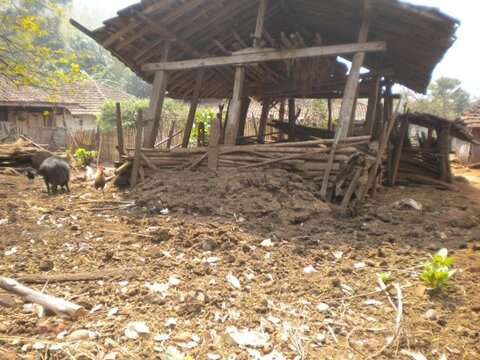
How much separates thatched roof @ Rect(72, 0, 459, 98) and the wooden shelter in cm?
2

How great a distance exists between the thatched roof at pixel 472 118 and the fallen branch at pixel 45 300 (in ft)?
72.2

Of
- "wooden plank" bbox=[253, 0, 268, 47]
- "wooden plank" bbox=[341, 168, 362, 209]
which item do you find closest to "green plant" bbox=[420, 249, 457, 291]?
"wooden plank" bbox=[341, 168, 362, 209]

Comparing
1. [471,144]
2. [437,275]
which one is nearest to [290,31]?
[437,275]

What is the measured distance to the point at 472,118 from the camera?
68.9 ft

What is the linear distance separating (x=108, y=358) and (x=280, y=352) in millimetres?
1148

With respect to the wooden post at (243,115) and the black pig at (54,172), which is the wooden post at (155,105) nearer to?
the black pig at (54,172)

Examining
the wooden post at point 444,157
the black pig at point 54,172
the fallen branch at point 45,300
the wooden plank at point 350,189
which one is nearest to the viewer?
the fallen branch at point 45,300

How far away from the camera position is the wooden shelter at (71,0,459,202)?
6.51 metres

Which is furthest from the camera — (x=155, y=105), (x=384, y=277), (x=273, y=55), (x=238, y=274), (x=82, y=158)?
(x=82, y=158)

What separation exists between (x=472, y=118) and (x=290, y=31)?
16496 mm

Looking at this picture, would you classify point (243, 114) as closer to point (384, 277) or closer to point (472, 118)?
point (384, 277)

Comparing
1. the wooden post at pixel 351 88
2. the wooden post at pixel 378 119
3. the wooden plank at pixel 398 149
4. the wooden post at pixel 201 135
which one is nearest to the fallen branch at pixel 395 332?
the wooden post at pixel 351 88

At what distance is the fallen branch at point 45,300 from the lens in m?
2.89

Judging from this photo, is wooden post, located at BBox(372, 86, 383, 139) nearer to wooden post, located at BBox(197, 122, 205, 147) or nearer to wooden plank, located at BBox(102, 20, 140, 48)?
wooden post, located at BBox(197, 122, 205, 147)
